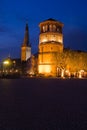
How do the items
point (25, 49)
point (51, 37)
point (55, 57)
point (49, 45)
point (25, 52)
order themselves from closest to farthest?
point (55, 57) < point (49, 45) < point (51, 37) < point (25, 49) < point (25, 52)

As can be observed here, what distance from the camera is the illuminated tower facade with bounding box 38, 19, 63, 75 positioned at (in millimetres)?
81500

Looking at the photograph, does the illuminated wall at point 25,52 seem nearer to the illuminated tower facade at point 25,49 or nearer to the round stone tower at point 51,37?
the illuminated tower facade at point 25,49

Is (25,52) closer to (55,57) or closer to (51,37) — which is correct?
(51,37)

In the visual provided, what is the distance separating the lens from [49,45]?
273 ft

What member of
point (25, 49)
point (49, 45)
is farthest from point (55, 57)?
point (25, 49)

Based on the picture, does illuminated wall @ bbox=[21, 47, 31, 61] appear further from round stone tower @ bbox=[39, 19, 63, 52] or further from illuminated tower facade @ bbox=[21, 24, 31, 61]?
round stone tower @ bbox=[39, 19, 63, 52]

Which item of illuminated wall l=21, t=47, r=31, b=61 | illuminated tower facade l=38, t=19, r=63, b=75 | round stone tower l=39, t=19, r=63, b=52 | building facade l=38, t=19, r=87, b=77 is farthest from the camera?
illuminated wall l=21, t=47, r=31, b=61

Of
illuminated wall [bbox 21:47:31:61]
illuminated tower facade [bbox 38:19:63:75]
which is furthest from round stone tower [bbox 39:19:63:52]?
illuminated wall [bbox 21:47:31:61]

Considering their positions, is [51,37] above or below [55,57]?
above

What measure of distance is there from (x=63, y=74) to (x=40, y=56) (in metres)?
12.6

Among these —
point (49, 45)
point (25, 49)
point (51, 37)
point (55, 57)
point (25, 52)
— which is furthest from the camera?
point (25, 52)

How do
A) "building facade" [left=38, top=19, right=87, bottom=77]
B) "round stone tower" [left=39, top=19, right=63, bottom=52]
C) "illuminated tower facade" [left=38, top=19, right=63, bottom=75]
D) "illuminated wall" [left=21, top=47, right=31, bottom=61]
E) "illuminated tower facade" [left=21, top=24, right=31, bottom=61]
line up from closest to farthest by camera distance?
"building facade" [left=38, top=19, right=87, bottom=77] → "illuminated tower facade" [left=38, top=19, right=63, bottom=75] → "round stone tower" [left=39, top=19, right=63, bottom=52] → "illuminated wall" [left=21, top=47, right=31, bottom=61] → "illuminated tower facade" [left=21, top=24, right=31, bottom=61]

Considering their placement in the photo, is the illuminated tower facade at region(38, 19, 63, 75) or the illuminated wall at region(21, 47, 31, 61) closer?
the illuminated tower facade at region(38, 19, 63, 75)

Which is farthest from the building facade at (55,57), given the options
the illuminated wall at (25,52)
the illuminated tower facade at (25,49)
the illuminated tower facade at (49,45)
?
the illuminated wall at (25,52)
